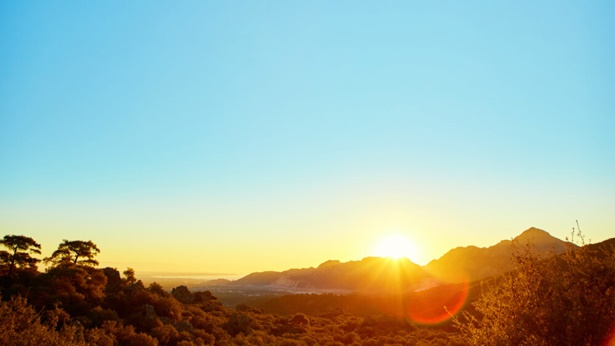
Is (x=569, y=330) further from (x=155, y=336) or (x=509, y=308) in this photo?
(x=155, y=336)

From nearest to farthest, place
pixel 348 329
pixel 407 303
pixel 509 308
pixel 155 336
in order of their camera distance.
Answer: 1. pixel 509 308
2. pixel 155 336
3. pixel 348 329
4. pixel 407 303

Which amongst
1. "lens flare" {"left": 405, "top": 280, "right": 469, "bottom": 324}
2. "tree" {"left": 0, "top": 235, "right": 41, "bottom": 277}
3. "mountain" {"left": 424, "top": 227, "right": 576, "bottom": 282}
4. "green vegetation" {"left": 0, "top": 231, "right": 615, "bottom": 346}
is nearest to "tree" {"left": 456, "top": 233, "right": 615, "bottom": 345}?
"green vegetation" {"left": 0, "top": 231, "right": 615, "bottom": 346}

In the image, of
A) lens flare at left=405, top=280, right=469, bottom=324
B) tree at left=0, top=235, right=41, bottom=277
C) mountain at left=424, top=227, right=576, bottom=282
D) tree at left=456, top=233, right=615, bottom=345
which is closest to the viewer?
tree at left=456, top=233, right=615, bottom=345

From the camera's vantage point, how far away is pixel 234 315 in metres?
36.5

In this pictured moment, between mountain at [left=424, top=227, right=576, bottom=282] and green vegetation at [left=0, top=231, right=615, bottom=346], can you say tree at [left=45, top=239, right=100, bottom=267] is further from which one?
mountain at [left=424, top=227, right=576, bottom=282]

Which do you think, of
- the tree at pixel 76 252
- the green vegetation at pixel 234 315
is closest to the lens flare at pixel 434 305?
the green vegetation at pixel 234 315

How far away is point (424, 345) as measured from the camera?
101 feet

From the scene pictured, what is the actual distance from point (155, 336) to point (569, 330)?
21711 millimetres

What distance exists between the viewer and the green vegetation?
880cm

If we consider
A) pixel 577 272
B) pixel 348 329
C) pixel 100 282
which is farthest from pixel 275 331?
pixel 577 272

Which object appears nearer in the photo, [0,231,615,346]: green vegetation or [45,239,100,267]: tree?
[0,231,615,346]: green vegetation

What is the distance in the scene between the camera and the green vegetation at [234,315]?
346 inches

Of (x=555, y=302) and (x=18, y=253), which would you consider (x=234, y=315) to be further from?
(x=555, y=302)

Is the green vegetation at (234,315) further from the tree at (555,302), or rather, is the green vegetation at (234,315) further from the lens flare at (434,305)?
the lens flare at (434,305)
